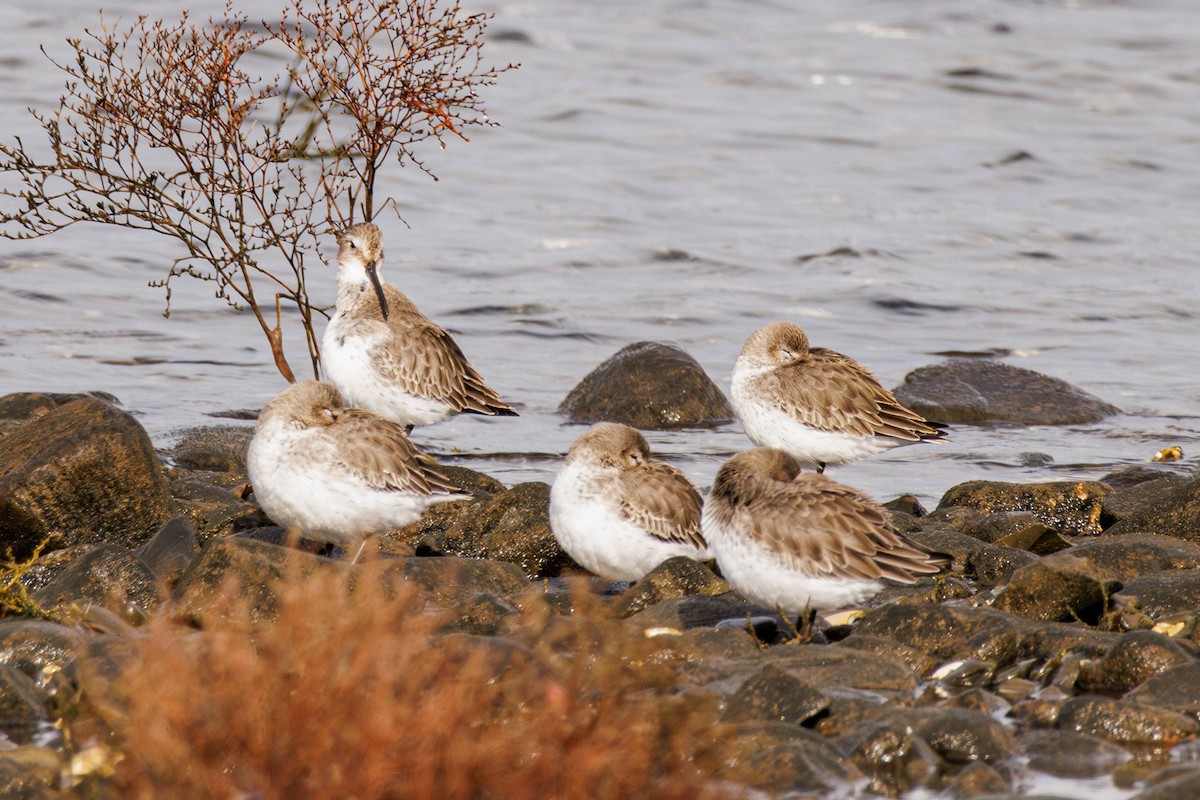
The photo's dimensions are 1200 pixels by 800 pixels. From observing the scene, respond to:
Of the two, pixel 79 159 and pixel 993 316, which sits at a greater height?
pixel 79 159

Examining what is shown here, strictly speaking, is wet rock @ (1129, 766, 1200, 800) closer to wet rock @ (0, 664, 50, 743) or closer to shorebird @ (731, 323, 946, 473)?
wet rock @ (0, 664, 50, 743)

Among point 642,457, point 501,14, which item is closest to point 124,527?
point 642,457

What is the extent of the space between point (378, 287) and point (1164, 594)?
6.93 m

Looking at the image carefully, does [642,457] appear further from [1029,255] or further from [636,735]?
[1029,255]

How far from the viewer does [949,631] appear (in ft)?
27.3

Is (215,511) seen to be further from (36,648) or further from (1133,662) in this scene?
(1133,662)

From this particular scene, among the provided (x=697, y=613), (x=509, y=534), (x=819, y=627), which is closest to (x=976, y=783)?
(x=819, y=627)

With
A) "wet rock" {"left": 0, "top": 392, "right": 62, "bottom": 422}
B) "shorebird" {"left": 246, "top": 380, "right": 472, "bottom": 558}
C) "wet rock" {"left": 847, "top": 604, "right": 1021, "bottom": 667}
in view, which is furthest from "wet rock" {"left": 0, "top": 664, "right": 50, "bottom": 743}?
"wet rock" {"left": 0, "top": 392, "right": 62, "bottom": 422}

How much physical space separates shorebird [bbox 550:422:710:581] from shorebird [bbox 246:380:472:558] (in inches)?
42.1

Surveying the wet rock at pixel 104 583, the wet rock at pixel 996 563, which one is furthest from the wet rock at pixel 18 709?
the wet rock at pixel 996 563

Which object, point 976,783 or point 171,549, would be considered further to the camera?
point 171,549

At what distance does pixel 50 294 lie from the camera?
2075 cm

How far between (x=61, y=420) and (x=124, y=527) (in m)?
0.92

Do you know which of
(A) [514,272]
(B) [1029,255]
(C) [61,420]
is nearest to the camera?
(C) [61,420]
